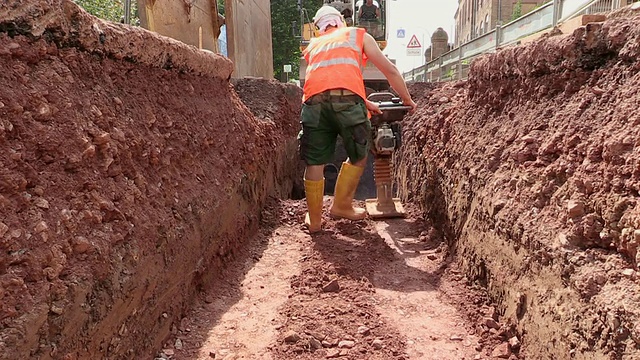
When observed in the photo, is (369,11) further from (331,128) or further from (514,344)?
(514,344)

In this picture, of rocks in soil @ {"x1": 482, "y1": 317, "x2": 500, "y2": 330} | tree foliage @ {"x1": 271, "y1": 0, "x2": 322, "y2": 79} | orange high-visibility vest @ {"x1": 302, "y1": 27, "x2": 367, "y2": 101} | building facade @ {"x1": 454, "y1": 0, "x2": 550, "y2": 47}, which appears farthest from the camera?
building facade @ {"x1": 454, "y1": 0, "x2": 550, "y2": 47}

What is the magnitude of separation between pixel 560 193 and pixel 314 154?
267cm

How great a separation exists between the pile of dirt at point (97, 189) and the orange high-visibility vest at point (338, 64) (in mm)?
1171

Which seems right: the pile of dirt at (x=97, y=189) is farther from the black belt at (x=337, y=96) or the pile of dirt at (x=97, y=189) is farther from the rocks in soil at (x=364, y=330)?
the black belt at (x=337, y=96)

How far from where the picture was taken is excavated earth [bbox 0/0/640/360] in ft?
6.03

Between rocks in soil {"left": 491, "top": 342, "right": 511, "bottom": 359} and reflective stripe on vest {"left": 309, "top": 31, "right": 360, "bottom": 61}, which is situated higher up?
reflective stripe on vest {"left": 309, "top": 31, "right": 360, "bottom": 61}

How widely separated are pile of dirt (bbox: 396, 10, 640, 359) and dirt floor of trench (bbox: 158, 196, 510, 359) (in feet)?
0.72

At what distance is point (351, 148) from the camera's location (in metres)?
4.65

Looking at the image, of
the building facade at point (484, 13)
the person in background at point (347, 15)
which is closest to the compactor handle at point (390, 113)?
the person in background at point (347, 15)

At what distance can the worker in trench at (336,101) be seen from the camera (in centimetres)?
439

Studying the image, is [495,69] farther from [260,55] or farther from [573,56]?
[260,55]

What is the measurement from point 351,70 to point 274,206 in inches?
68.6

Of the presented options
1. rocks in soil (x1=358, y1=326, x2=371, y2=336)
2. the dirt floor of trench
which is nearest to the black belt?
the dirt floor of trench

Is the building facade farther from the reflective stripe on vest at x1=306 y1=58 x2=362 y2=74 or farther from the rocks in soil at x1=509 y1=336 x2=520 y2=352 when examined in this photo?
the rocks in soil at x1=509 y1=336 x2=520 y2=352
